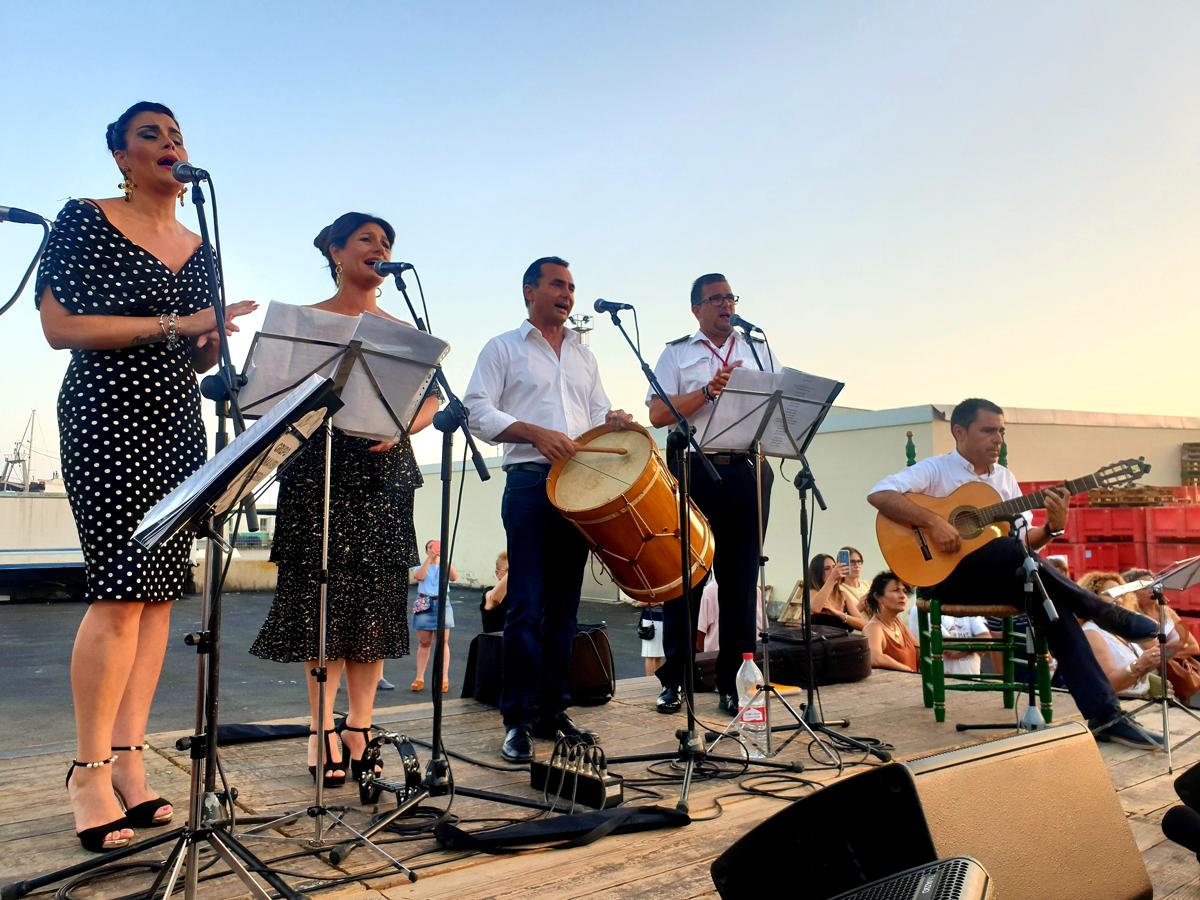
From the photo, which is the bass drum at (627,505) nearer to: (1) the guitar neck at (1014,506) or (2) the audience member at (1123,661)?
(1) the guitar neck at (1014,506)

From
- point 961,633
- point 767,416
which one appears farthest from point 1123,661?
point 767,416

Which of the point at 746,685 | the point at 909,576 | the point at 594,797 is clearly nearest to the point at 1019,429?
the point at 909,576

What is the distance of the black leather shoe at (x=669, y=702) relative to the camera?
4.59m

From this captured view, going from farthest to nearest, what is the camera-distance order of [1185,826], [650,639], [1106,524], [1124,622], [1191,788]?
[1106,524] → [650,639] → [1124,622] → [1185,826] → [1191,788]

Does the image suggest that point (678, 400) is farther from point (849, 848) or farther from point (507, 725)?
point (849, 848)

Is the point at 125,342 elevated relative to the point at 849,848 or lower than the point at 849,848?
elevated

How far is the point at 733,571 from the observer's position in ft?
14.8

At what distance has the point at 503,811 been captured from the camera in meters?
2.90

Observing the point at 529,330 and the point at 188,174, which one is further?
the point at 529,330

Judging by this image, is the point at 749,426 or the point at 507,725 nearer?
the point at 507,725

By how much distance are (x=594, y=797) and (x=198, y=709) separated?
1.32 metres

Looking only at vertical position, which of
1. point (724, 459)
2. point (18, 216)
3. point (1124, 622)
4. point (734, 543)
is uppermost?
point (18, 216)

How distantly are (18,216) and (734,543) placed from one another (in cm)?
326

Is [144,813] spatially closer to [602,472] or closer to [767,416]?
[602,472]
